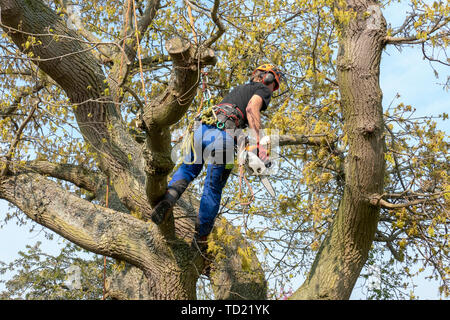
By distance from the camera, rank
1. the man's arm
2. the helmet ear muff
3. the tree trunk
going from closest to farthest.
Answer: the man's arm
the tree trunk
the helmet ear muff

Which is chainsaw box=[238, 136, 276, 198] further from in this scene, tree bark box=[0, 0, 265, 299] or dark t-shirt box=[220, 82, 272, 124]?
tree bark box=[0, 0, 265, 299]

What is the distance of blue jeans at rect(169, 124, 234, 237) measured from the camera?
16.1 feet

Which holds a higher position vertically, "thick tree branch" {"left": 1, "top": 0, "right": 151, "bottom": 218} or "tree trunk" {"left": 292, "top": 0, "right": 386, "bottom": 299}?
"thick tree branch" {"left": 1, "top": 0, "right": 151, "bottom": 218}

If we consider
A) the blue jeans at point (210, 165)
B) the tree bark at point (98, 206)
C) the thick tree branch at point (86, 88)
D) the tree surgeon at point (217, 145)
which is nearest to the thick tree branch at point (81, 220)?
the tree bark at point (98, 206)

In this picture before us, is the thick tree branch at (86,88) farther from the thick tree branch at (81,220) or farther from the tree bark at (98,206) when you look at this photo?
the thick tree branch at (81,220)

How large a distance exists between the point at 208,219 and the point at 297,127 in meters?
1.32

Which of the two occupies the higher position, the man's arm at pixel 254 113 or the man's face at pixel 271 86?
the man's face at pixel 271 86

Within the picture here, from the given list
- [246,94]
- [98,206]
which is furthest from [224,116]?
[98,206]

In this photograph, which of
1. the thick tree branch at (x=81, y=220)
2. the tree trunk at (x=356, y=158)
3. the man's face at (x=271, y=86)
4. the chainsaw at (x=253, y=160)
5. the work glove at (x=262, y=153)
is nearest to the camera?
the chainsaw at (x=253, y=160)

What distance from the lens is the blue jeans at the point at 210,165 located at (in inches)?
193

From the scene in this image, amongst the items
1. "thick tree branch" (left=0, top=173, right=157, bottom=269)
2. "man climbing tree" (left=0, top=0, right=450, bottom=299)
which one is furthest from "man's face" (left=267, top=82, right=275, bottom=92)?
"thick tree branch" (left=0, top=173, right=157, bottom=269)

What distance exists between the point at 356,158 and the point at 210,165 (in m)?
1.44

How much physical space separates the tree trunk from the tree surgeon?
33.2 inches
